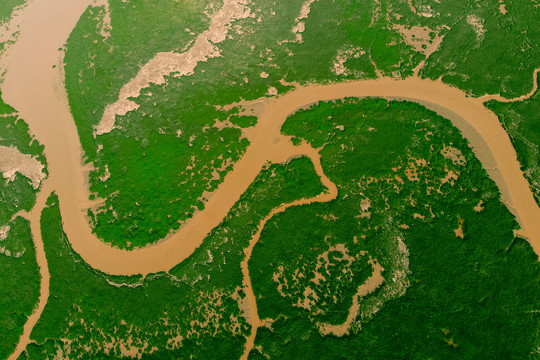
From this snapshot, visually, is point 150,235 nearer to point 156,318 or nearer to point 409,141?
point 156,318

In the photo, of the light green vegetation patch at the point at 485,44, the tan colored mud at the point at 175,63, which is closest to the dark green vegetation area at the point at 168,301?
the tan colored mud at the point at 175,63

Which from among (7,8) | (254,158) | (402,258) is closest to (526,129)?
(402,258)

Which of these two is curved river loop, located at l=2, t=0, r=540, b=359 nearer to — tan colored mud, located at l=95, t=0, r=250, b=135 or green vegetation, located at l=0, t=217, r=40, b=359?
green vegetation, located at l=0, t=217, r=40, b=359

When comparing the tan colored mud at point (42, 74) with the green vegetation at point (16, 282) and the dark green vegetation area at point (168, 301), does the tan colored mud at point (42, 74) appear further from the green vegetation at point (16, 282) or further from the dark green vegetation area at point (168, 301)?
the dark green vegetation area at point (168, 301)

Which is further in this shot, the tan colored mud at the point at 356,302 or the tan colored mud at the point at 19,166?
the tan colored mud at the point at 19,166

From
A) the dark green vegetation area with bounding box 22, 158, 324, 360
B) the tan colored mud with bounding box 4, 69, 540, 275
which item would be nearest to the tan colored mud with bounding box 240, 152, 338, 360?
the dark green vegetation area with bounding box 22, 158, 324, 360

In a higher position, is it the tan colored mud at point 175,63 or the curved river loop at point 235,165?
the tan colored mud at point 175,63

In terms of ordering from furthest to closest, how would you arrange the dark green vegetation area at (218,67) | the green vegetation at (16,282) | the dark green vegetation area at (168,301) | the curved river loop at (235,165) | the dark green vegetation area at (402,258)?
the dark green vegetation area at (218,67)
the curved river loop at (235,165)
the green vegetation at (16,282)
the dark green vegetation area at (168,301)
the dark green vegetation area at (402,258)
